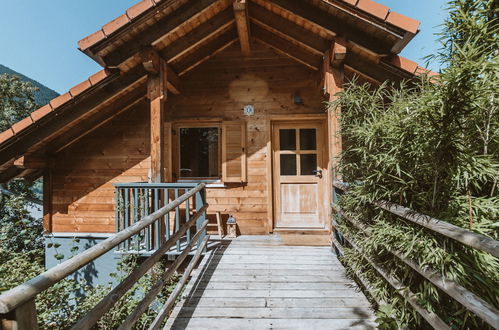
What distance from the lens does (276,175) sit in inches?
190

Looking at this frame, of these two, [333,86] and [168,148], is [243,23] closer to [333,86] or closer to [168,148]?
[333,86]

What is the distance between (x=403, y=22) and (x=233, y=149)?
2.96m

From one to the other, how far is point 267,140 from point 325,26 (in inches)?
78.8

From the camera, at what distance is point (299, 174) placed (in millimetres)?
4816

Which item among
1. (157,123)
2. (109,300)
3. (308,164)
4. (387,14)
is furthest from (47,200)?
(387,14)

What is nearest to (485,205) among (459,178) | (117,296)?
(459,178)

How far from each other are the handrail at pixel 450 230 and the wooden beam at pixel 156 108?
273 cm

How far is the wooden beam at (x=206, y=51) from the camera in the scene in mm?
4582

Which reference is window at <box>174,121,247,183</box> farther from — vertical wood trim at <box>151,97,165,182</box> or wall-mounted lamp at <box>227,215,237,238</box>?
vertical wood trim at <box>151,97,165,182</box>

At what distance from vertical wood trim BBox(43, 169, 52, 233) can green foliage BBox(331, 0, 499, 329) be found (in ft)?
18.0

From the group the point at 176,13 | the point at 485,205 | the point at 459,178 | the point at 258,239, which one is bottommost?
the point at 258,239

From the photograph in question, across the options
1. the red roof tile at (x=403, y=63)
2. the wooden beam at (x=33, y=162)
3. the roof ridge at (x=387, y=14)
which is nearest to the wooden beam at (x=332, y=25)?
the red roof tile at (x=403, y=63)

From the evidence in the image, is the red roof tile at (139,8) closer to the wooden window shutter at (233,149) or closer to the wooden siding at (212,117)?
the wooden siding at (212,117)

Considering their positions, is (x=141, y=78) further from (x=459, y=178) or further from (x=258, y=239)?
(x=459, y=178)
